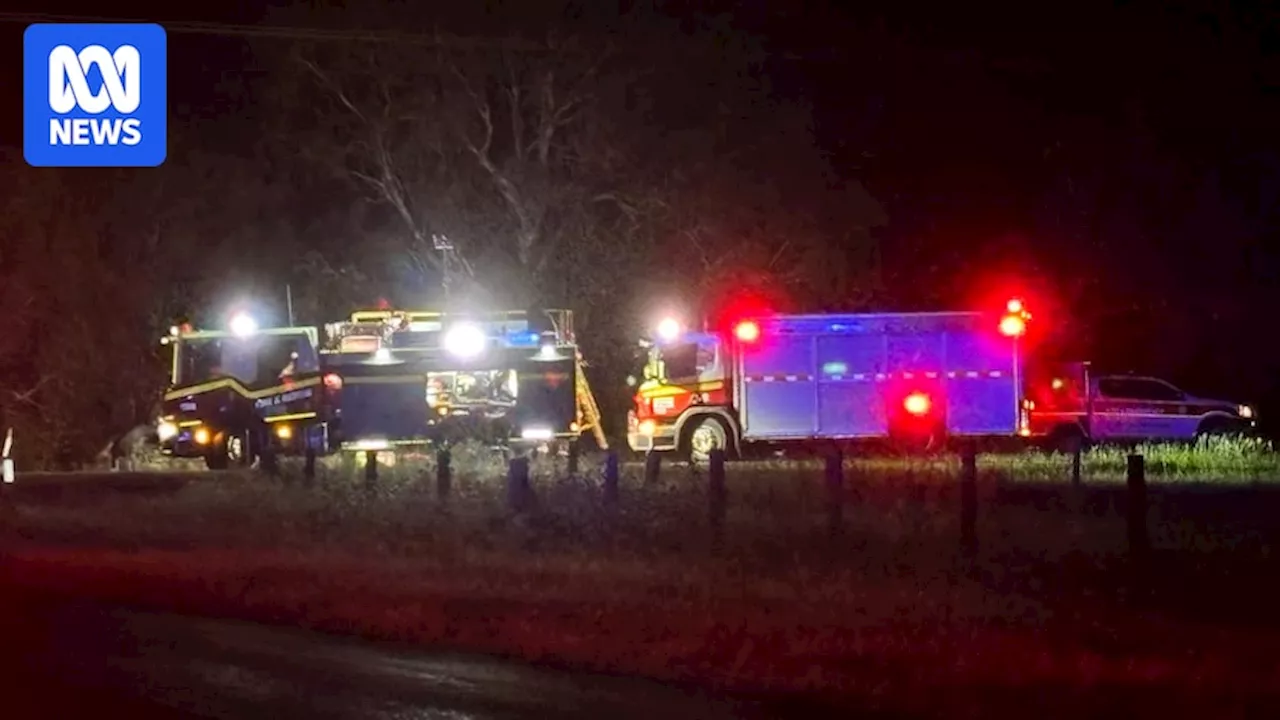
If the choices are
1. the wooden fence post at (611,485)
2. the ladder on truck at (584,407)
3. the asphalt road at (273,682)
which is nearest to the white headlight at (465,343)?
the ladder on truck at (584,407)

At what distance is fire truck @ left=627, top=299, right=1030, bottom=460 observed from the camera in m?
25.7

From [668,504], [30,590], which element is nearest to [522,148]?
[668,504]

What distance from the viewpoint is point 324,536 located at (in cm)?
1700

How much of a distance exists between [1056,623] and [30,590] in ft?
26.1

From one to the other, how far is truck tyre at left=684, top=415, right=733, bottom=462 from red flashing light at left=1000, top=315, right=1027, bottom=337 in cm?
442

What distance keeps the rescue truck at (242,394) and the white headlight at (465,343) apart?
8.22 ft

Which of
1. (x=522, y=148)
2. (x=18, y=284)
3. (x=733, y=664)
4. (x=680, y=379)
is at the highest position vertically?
(x=522, y=148)

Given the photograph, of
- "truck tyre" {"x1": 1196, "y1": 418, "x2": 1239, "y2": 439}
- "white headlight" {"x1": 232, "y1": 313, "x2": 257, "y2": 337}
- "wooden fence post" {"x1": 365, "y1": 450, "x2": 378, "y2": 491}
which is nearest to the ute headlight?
"white headlight" {"x1": 232, "y1": 313, "x2": 257, "y2": 337}

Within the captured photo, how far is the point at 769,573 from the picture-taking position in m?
13.5

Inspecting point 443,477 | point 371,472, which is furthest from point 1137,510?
point 371,472

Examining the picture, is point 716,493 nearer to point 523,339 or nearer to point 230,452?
point 523,339

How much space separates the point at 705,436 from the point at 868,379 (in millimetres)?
2613

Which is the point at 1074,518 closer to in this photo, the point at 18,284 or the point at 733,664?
the point at 733,664

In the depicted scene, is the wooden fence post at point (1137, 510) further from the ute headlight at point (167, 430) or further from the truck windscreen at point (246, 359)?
the ute headlight at point (167, 430)
